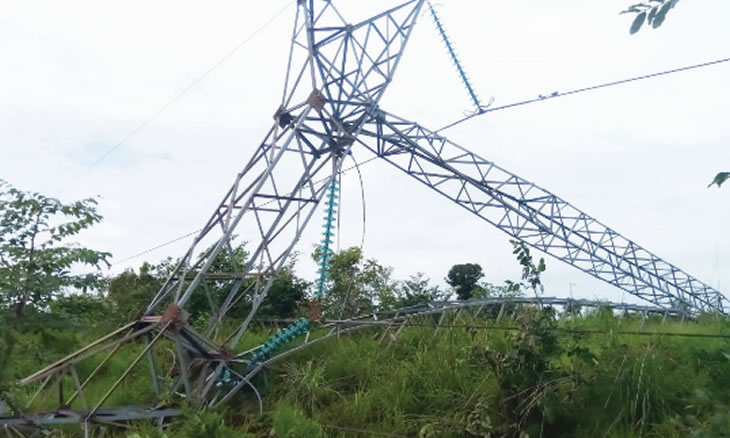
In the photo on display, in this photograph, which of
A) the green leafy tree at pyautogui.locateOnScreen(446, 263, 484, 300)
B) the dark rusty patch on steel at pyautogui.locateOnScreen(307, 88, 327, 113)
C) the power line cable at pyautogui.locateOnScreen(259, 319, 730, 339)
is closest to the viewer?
the power line cable at pyautogui.locateOnScreen(259, 319, 730, 339)

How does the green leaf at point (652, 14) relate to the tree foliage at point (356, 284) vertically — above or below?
below

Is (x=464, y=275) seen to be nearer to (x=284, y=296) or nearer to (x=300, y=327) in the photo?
(x=284, y=296)

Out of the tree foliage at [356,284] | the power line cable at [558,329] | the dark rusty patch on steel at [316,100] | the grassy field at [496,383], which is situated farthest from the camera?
the tree foliage at [356,284]

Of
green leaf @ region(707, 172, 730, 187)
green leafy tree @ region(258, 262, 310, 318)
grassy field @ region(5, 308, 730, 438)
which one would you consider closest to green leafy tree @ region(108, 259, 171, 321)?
green leafy tree @ region(258, 262, 310, 318)

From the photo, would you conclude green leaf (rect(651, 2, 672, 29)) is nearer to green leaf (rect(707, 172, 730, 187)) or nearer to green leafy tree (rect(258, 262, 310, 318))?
green leaf (rect(707, 172, 730, 187))

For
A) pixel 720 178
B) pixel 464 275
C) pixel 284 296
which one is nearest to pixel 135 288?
pixel 284 296

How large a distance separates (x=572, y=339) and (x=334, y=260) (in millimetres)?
7223

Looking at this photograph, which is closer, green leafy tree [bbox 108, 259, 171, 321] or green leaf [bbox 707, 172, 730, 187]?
green leaf [bbox 707, 172, 730, 187]

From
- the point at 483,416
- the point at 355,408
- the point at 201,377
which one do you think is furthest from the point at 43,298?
the point at 483,416

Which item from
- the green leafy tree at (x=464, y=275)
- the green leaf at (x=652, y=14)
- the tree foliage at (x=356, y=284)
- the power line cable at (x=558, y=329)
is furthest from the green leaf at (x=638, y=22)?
the green leafy tree at (x=464, y=275)

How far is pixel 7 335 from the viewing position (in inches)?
143

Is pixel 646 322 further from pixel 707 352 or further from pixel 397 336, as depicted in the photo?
pixel 397 336

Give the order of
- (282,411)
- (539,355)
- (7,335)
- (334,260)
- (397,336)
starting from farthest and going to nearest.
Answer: (334,260)
(397,336)
(282,411)
(539,355)
(7,335)

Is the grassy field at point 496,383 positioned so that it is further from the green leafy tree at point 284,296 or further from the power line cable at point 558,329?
the green leafy tree at point 284,296
